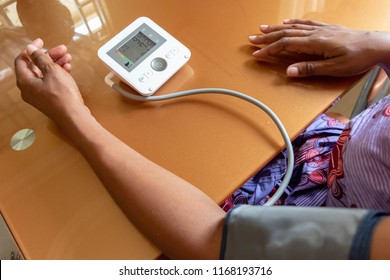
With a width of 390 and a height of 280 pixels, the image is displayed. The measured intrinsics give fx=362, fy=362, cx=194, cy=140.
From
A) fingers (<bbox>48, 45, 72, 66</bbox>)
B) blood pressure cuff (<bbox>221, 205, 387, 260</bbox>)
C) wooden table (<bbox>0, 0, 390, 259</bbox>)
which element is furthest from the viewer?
fingers (<bbox>48, 45, 72, 66</bbox>)

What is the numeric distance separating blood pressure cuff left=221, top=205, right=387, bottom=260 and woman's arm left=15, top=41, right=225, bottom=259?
4 cm

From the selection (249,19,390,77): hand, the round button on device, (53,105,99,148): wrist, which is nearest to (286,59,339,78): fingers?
(249,19,390,77): hand

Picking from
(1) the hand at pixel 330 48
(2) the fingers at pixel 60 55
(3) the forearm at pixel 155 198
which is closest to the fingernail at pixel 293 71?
(1) the hand at pixel 330 48

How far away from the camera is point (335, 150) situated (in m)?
0.68

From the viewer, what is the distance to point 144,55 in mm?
639

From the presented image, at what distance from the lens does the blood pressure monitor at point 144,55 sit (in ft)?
2.04

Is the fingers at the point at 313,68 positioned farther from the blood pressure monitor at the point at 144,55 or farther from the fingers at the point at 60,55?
the fingers at the point at 60,55

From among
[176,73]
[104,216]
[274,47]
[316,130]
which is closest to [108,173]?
[104,216]

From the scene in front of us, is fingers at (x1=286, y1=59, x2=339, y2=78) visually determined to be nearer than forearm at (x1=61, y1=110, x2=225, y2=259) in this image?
No

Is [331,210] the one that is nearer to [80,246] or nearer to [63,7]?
[80,246]

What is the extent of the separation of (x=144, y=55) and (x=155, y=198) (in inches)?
10.5

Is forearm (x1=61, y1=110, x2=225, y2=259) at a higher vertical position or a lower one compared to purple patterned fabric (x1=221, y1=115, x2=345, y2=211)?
higher

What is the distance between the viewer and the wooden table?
0.52 metres

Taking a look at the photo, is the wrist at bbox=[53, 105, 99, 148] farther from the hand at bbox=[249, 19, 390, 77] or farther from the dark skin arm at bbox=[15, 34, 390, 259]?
the hand at bbox=[249, 19, 390, 77]
